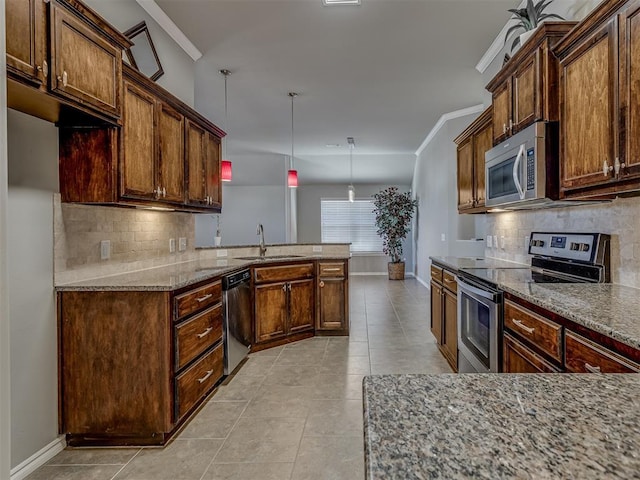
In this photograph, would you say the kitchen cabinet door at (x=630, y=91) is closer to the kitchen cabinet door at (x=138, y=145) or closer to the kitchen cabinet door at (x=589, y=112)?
the kitchen cabinet door at (x=589, y=112)

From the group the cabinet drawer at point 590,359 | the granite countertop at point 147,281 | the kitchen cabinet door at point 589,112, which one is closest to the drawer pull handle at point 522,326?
the cabinet drawer at point 590,359

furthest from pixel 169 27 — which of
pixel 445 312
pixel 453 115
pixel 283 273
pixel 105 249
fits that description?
pixel 453 115

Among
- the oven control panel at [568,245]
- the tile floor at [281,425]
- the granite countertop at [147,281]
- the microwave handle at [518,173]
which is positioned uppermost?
the microwave handle at [518,173]

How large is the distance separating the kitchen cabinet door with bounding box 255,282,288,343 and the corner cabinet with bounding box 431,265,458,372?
1517 millimetres

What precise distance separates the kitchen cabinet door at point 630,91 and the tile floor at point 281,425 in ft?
6.10

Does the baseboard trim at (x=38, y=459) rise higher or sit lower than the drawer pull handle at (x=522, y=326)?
lower

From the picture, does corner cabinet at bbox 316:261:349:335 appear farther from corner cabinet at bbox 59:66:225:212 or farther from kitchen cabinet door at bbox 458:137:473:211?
corner cabinet at bbox 59:66:225:212

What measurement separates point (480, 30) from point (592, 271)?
252 centimetres

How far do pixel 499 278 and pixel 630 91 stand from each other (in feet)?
3.88

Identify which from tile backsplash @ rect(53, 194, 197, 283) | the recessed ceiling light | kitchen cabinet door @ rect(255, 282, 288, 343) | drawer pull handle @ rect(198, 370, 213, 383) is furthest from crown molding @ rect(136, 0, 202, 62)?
drawer pull handle @ rect(198, 370, 213, 383)

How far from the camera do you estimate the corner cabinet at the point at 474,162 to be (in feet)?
11.1

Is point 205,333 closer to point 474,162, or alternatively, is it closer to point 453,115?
point 474,162

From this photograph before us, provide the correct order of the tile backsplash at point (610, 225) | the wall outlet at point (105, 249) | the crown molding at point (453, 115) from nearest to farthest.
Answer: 1. the tile backsplash at point (610, 225)
2. the wall outlet at point (105, 249)
3. the crown molding at point (453, 115)

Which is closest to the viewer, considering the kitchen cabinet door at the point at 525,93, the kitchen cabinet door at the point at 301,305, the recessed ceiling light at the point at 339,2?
the kitchen cabinet door at the point at 525,93
